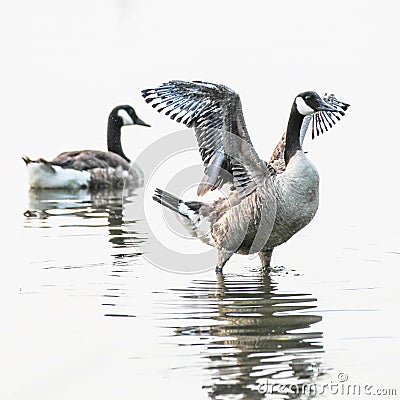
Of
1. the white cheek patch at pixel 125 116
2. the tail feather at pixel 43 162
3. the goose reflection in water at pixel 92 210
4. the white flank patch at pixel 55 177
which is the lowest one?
the goose reflection in water at pixel 92 210

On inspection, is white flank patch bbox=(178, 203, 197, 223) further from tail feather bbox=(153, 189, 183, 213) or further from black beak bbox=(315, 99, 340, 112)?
black beak bbox=(315, 99, 340, 112)

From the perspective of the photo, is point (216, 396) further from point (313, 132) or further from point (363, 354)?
point (313, 132)

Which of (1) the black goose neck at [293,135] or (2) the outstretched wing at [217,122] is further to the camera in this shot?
(1) the black goose neck at [293,135]

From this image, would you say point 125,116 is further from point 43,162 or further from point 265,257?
point 265,257

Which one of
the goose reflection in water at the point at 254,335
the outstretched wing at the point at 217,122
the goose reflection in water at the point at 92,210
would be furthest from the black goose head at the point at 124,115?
the goose reflection in water at the point at 254,335

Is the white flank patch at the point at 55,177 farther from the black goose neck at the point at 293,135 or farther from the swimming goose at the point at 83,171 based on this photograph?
the black goose neck at the point at 293,135

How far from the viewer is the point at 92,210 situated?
14641 millimetres

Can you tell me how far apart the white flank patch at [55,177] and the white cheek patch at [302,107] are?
301 inches

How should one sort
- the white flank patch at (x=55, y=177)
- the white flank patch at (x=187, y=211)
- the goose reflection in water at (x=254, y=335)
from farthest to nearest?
the white flank patch at (x=55, y=177) → the white flank patch at (x=187, y=211) → the goose reflection in water at (x=254, y=335)

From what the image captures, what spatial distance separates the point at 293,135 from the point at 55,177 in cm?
812

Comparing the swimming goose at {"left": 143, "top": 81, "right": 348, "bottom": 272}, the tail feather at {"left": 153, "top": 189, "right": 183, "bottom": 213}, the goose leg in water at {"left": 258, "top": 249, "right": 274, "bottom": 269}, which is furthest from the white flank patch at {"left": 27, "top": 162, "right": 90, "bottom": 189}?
the goose leg in water at {"left": 258, "top": 249, "right": 274, "bottom": 269}

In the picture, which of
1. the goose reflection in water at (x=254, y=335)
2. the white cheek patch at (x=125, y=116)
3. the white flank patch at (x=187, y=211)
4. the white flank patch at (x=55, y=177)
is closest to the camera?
the goose reflection in water at (x=254, y=335)

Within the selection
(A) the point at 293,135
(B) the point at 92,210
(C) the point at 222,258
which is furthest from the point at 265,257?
(B) the point at 92,210

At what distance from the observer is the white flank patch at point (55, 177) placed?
16.7 m
